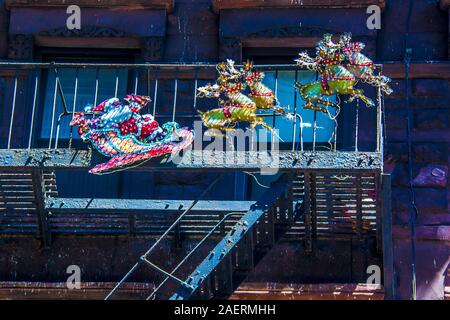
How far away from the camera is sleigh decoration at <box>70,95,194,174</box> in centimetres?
1588

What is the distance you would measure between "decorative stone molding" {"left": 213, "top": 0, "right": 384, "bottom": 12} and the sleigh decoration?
2782 millimetres

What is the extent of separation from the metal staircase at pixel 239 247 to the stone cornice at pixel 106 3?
3320mm

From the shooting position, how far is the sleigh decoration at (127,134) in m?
15.9

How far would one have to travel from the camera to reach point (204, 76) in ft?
61.0

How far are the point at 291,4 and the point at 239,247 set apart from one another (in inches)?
152

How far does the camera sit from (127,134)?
1612 cm

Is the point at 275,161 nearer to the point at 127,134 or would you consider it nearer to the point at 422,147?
the point at 127,134

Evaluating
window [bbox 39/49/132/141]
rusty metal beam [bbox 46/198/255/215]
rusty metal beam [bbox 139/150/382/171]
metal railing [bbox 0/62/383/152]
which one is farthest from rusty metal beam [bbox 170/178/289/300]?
window [bbox 39/49/132/141]

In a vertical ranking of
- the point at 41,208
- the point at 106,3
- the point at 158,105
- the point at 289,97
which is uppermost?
the point at 106,3

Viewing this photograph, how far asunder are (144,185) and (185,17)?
7.37ft

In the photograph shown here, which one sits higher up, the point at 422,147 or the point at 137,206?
the point at 422,147

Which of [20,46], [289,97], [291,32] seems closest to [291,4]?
[291,32]

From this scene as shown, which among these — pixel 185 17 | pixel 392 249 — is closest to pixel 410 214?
pixel 392 249

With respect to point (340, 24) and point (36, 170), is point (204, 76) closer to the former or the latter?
point (340, 24)
